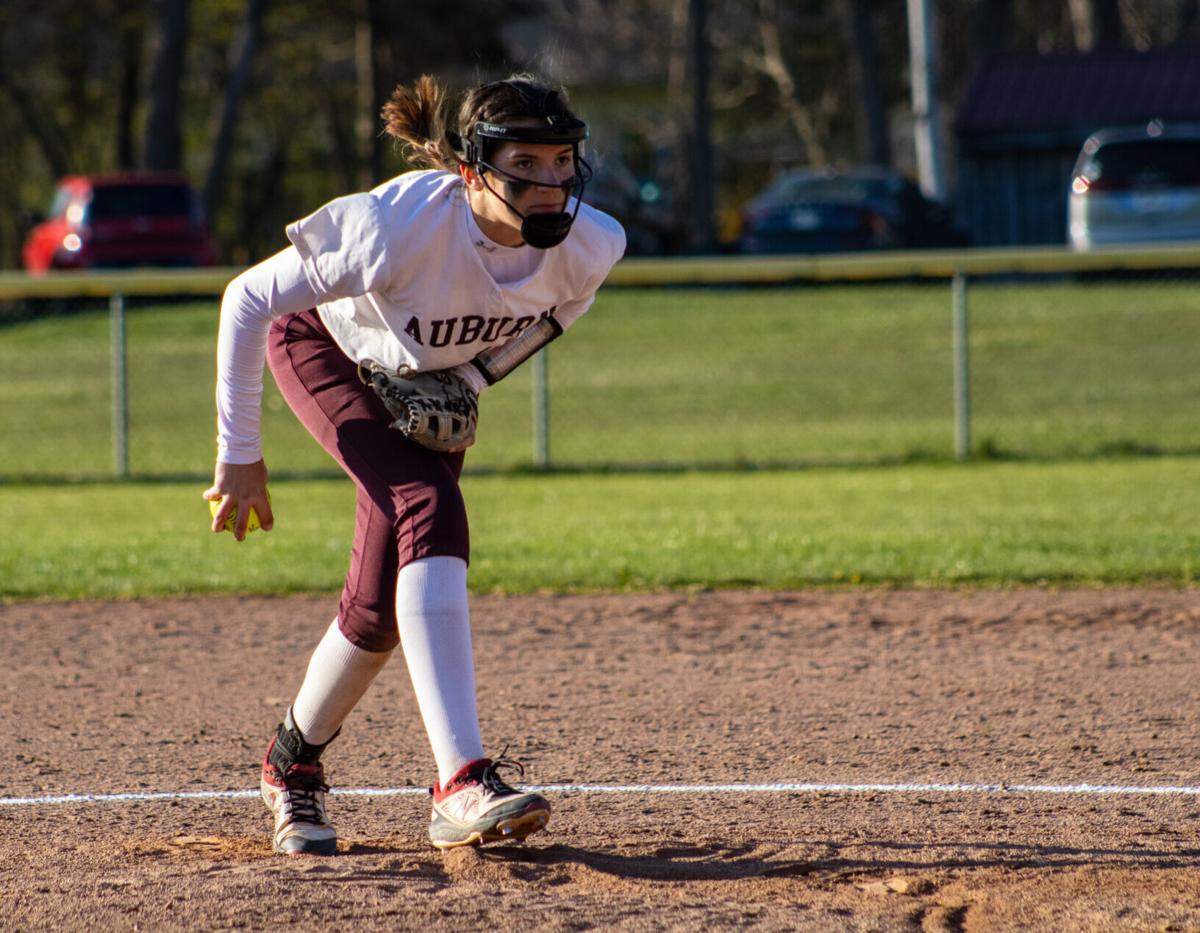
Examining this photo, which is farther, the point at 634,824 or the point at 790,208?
the point at 790,208

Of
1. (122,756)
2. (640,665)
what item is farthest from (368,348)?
(640,665)

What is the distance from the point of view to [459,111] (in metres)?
4.13

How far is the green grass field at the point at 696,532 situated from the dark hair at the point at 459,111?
172 inches

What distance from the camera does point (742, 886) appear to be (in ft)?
12.8

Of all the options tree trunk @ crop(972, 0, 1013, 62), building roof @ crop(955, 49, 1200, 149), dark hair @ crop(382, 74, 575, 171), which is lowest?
dark hair @ crop(382, 74, 575, 171)

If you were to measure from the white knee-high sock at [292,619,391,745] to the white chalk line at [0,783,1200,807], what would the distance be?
73 centimetres

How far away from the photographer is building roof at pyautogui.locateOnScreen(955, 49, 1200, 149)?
25.9 metres

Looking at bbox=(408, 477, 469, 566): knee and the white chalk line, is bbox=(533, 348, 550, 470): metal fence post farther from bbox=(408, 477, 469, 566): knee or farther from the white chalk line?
bbox=(408, 477, 469, 566): knee

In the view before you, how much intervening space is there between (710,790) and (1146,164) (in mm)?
16933

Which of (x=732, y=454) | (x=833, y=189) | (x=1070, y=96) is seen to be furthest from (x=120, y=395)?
(x=1070, y=96)

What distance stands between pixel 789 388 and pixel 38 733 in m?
12.0

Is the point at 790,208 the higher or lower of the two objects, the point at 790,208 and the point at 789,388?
the higher

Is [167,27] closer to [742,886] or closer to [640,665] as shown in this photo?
[640,665]

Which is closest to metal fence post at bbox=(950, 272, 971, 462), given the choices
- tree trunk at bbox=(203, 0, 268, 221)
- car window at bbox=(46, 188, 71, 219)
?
car window at bbox=(46, 188, 71, 219)
